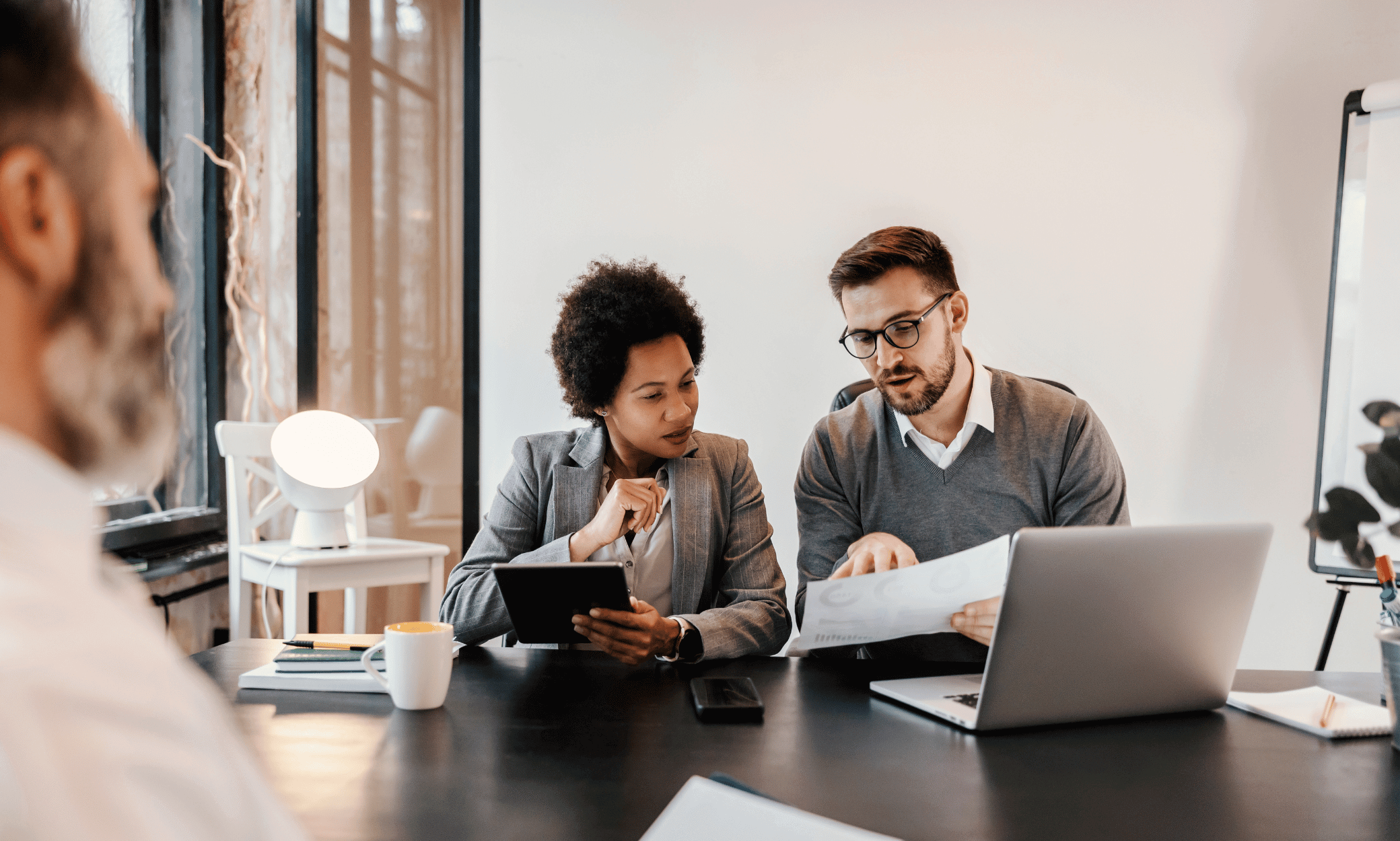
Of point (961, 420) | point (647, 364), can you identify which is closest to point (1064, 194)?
point (961, 420)

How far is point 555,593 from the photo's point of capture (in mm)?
1237

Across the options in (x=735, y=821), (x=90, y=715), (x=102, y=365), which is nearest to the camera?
(x=90, y=715)

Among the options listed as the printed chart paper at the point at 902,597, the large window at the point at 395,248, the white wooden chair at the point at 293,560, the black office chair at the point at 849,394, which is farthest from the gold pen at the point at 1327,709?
the large window at the point at 395,248

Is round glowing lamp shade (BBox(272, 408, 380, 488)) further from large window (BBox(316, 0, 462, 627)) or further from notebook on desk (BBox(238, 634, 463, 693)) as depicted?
notebook on desk (BBox(238, 634, 463, 693))

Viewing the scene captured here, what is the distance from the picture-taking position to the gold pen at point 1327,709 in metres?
1.06

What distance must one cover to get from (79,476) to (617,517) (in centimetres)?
117

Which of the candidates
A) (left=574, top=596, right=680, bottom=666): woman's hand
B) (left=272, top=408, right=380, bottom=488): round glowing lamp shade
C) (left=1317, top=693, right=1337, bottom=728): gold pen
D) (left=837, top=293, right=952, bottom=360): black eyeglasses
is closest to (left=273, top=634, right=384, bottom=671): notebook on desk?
(left=574, top=596, right=680, bottom=666): woman's hand

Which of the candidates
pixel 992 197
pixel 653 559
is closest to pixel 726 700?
pixel 653 559

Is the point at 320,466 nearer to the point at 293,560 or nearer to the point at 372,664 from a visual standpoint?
the point at 293,560

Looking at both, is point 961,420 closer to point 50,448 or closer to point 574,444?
point 574,444

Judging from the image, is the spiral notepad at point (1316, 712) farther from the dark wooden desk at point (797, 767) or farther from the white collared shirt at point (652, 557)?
the white collared shirt at point (652, 557)

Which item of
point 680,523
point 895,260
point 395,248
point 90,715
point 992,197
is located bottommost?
point 680,523

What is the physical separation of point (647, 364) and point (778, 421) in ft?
4.39

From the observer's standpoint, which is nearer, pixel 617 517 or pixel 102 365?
pixel 102 365
